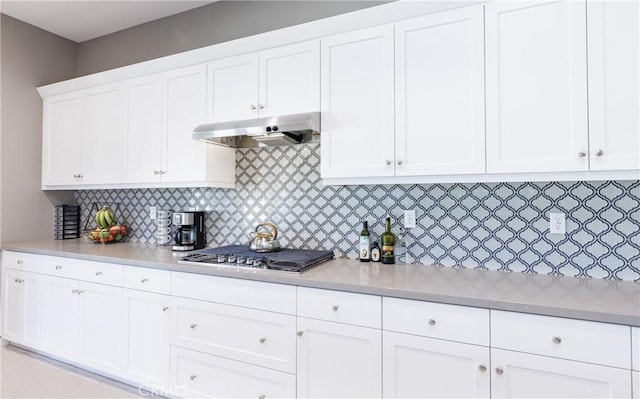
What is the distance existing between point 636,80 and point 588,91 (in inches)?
6.6

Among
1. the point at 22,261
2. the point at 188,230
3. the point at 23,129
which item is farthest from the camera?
the point at 23,129

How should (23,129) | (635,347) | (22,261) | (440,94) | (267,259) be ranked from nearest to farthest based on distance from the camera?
(635,347) < (440,94) < (267,259) < (22,261) < (23,129)

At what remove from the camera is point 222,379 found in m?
2.03

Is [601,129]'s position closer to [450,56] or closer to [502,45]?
[502,45]

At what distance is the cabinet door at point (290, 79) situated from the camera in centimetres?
215

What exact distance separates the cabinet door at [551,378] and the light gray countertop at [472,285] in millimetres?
189

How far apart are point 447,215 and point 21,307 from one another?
11.3ft

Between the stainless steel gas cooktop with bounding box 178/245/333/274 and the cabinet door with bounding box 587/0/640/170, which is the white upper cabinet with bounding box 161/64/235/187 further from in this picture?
the cabinet door with bounding box 587/0/640/170

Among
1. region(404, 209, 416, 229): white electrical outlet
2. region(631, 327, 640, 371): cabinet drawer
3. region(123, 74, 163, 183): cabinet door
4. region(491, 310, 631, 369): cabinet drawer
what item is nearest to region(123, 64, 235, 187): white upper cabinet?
region(123, 74, 163, 183): cabinet door

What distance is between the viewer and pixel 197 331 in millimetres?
2102

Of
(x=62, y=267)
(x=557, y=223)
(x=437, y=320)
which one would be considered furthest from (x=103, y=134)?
(x=557, y=223)

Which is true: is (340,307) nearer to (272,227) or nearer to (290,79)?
(272,227)

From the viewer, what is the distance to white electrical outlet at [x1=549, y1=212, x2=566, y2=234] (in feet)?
6.07

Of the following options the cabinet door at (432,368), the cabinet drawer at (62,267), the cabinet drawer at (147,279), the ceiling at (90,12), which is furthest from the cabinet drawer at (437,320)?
the ceiling at (90,12)
